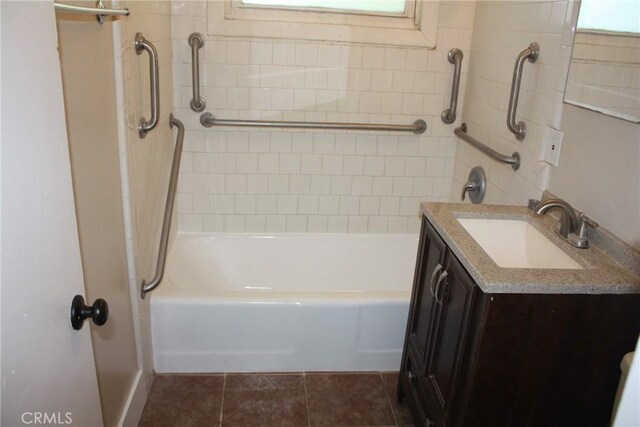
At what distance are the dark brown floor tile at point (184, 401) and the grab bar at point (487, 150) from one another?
1477mm

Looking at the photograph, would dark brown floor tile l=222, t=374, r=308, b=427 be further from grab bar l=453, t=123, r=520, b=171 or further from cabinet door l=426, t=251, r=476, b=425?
grab bar l=453, t=123, r=520, b=171

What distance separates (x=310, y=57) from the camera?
2615mm

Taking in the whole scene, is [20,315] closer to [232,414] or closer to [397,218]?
[232,414]

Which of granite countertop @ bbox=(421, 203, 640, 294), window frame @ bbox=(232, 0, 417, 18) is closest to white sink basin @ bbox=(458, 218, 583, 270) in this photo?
granite countertop @ bbox=(421, 203, 640, 294)

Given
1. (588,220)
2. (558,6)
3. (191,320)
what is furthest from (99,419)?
(558,6)

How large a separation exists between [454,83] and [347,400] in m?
1.56

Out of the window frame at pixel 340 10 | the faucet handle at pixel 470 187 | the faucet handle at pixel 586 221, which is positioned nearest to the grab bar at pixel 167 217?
the window frame at pixel 340 10

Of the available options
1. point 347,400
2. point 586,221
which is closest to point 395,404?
point 347,400

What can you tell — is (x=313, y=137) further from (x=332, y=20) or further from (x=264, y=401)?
(x=264, y=401)

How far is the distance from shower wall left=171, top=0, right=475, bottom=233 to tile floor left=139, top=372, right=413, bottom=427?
883 millimetres

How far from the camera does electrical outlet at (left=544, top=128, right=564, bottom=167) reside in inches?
75.1

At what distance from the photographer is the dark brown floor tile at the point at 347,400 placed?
209cm

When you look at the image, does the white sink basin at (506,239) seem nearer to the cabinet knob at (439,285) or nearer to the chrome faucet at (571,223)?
the chrome faucet at (571,223)

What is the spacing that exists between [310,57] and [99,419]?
1.92 m
